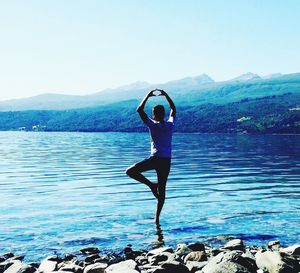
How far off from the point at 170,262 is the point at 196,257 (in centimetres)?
173

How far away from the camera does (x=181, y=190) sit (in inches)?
1053

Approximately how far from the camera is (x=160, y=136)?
47.4 ft

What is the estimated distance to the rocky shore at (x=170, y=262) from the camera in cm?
974

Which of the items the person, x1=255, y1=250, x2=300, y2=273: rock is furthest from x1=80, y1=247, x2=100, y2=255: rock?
x1=255, y1=250, x2=300, y2=273: rock

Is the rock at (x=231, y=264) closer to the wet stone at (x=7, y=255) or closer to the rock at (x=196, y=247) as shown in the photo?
the rock at (x=196, y=247)

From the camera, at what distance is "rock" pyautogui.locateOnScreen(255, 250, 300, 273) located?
9.84 m

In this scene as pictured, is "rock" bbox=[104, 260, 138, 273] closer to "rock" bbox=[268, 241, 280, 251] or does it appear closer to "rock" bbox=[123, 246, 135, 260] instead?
"rock" bbox=[123, 246, 135, 260]

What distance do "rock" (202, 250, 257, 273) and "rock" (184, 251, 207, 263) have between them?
1.02m

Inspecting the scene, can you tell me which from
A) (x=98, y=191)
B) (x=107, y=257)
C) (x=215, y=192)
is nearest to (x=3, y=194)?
(x=98, y=191)

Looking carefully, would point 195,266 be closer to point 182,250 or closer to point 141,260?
point 141,260

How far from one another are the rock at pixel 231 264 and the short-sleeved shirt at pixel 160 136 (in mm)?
4919

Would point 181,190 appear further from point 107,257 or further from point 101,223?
point 107,257

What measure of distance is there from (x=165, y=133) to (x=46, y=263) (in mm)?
5399

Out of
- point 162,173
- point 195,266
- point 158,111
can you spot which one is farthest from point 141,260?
point 158,111
